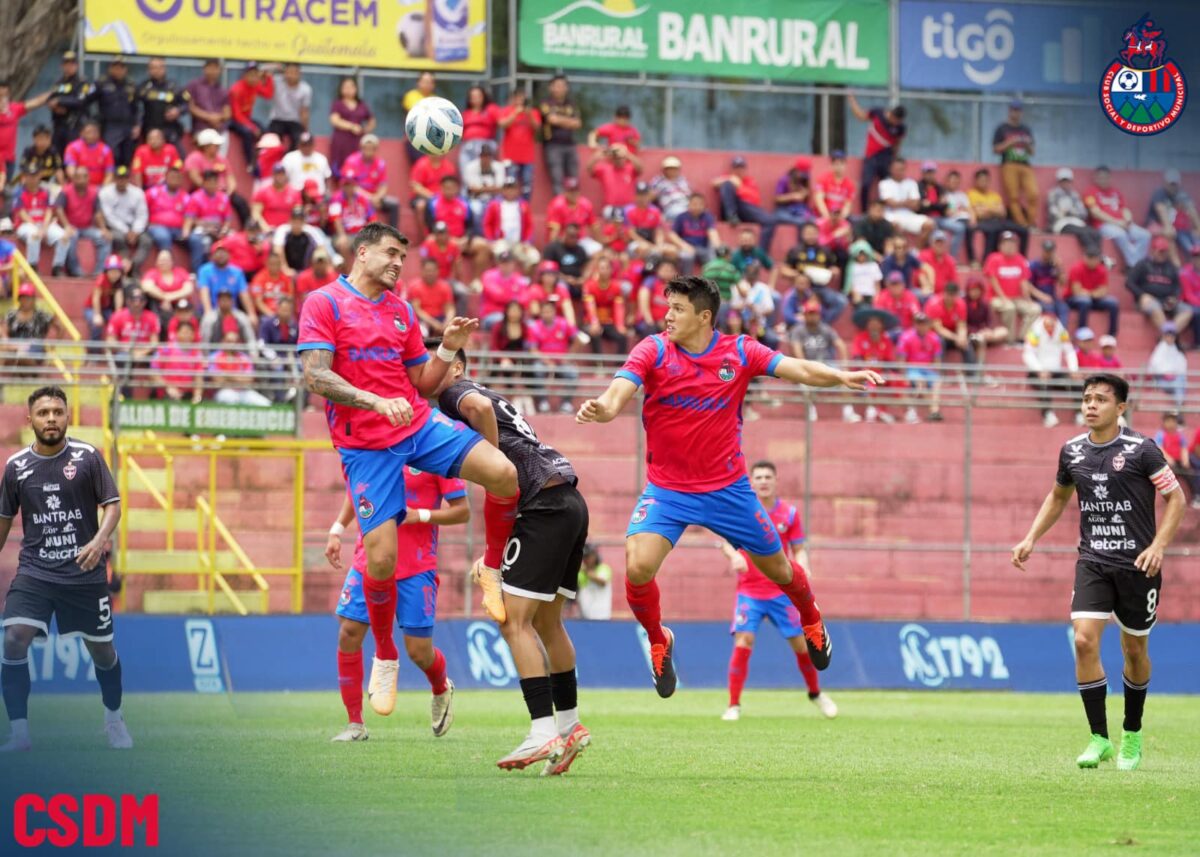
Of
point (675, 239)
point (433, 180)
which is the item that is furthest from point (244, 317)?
point (675, 239)

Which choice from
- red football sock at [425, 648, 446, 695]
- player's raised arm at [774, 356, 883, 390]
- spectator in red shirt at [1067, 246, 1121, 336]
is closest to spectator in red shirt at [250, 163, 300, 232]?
spectator in red shirt at [1067, 246, 1121, 336]

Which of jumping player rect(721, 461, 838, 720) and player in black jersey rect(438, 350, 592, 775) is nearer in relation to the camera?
player in black jersey rect(438, 350, 592, 775)

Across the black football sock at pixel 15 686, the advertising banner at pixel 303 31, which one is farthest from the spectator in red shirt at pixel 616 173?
the black football sock at pixel 15 686

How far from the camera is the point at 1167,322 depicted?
3094 cm

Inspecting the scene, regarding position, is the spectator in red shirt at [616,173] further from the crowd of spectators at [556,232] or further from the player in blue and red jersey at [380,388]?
the player in blue and red jersey at [380,388]

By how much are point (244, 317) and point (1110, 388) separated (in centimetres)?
1504

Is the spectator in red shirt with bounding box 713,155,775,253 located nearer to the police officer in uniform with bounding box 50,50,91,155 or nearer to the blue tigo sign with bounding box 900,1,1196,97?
the blue tigo sign with bounding box 900,1,1196,97

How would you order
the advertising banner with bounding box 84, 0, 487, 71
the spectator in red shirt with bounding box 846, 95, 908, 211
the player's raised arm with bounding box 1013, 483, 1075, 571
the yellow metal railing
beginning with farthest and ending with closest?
the spectator in red shirt with bounding box 846, 95, 908, 211
the advertising banner with bounding box 84, 0, 487, 71
the yellow metal railing
the player's raised arm with bounding box 1013, 483, 1075, 571

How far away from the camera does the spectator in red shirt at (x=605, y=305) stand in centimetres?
2764

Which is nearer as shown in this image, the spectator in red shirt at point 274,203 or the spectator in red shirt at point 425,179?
the spectator in red shirt at point 274,203

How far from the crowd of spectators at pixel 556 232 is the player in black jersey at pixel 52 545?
10292 mm

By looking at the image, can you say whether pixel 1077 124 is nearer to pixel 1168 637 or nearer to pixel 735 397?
pixel 1168 637

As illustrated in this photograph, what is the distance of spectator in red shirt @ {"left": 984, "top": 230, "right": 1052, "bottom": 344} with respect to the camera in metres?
30.3

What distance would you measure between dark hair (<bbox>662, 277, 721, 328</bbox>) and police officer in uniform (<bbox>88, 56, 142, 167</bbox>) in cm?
1711
